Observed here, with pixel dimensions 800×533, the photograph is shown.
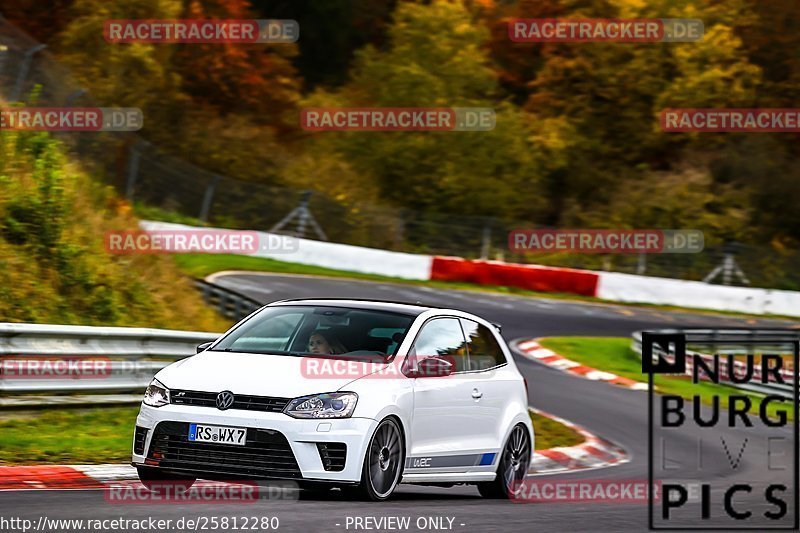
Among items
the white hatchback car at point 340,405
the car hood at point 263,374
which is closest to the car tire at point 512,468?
the white hatchback car at point 340,405

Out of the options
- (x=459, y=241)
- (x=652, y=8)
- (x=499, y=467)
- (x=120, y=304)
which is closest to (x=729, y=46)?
(x=652, y=8)

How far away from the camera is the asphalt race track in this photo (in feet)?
25.6

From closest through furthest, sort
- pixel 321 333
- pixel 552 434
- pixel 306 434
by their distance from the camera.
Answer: pixel 306 434 → pixel 321 333 → pixel 552 434

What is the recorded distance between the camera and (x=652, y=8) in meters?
49.2

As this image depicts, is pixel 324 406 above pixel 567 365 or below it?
above

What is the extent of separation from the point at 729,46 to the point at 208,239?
80.5ft

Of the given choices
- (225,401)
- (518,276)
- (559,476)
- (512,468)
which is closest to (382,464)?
(225,401)

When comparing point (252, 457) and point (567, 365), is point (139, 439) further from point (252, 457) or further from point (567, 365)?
point (567, 365)

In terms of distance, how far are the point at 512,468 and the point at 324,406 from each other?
2.92m

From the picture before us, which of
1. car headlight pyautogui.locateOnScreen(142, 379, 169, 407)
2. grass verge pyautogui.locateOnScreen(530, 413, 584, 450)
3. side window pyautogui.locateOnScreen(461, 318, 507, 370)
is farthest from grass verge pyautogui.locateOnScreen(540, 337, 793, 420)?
car headlight pyautogui.locateOnScreen(142, 379, 169, 407)

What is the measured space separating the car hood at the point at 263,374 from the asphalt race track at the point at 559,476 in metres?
0.75

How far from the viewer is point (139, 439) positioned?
28.7 ft

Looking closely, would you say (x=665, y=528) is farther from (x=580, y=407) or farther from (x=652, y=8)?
(x=652, y=8)

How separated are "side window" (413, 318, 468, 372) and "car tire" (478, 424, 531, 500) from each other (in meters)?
0.93
